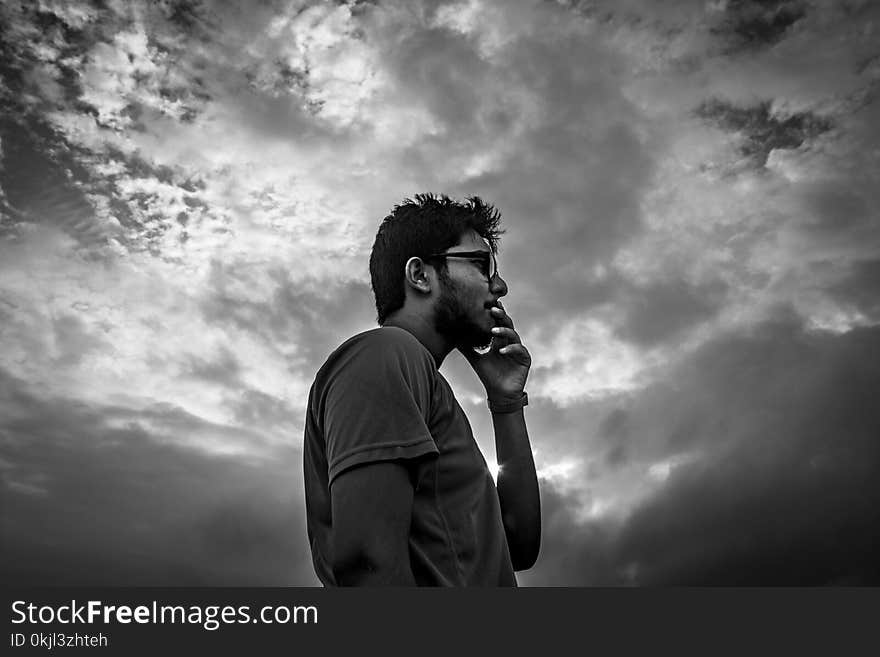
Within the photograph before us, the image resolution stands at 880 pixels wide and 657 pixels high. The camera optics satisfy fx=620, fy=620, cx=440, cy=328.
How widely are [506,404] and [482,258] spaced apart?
1.04 m

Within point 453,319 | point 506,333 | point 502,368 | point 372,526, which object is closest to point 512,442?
point 502,368

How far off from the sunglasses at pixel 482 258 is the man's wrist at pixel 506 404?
0.91 metres

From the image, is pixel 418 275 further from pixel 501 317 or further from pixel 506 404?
pixel 506 404

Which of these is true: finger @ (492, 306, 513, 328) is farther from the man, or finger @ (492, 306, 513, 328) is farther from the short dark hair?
the short dark hair

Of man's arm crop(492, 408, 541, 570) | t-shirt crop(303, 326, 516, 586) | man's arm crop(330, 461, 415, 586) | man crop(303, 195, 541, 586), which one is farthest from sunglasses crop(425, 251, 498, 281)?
man's arm crop(330, 461, 415, 586)

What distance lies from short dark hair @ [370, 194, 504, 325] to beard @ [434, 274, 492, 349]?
15 cm

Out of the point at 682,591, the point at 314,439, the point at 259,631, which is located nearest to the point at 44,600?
the point at 259,631

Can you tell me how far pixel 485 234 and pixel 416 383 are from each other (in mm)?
1699

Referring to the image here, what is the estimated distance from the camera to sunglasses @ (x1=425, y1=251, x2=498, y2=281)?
3.51m

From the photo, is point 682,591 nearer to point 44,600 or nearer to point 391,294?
point 391,294

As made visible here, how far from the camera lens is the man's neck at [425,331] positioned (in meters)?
3.24

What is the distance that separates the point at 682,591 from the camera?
2.64 meters

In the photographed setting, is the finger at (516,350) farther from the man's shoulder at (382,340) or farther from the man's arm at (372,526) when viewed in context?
the man's arm at (372,526)

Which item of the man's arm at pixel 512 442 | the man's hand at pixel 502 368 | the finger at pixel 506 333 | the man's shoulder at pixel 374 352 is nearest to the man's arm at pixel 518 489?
the man's arm at pixel 512 442
